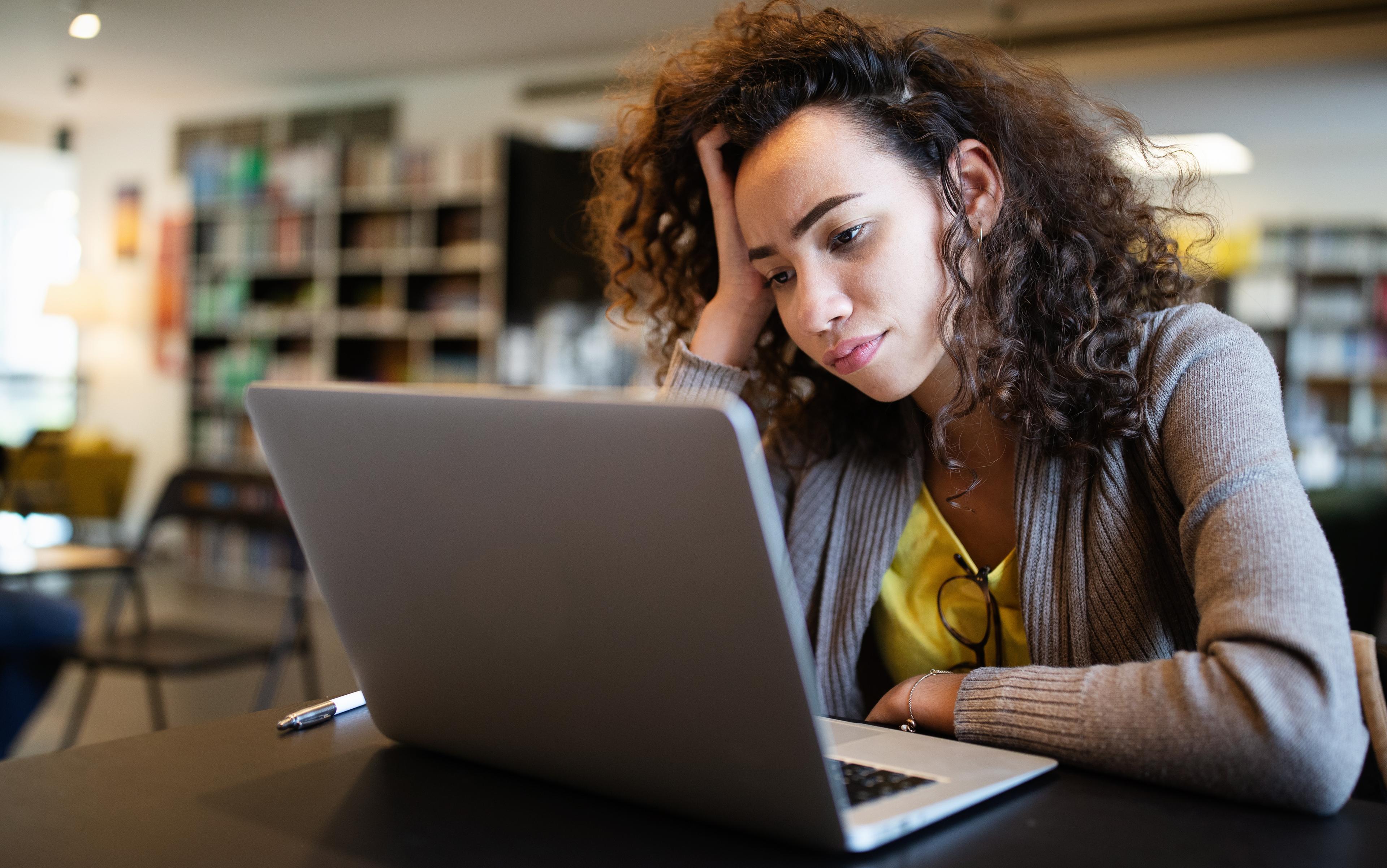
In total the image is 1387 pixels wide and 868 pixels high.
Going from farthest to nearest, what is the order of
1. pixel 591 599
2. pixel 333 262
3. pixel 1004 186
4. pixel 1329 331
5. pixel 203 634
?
pixel 1329 331 < pixel 333 262 < pixel 203 634 < pixel 1004 186 < pixel 591 599

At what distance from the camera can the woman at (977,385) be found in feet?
2.70

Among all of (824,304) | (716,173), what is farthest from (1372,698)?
(716,173)

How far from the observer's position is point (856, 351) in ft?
3.48

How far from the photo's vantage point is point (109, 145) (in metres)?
8.55

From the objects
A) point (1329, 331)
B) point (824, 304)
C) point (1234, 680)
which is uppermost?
point (1329, 331)

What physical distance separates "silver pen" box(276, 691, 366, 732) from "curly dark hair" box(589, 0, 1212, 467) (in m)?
0.61

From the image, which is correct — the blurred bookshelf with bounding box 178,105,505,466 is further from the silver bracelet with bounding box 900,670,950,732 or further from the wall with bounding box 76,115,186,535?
the silver bracelet with bounding box 900,670,950,732

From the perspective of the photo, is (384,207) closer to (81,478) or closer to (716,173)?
(81,478)

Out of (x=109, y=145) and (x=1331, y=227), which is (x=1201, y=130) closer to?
(x=1331, y=227)

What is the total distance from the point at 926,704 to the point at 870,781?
0.74ft

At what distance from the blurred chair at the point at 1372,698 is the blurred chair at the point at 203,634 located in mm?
2225

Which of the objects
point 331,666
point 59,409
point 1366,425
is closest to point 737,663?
point 331,666

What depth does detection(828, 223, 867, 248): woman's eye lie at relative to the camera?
1.04m

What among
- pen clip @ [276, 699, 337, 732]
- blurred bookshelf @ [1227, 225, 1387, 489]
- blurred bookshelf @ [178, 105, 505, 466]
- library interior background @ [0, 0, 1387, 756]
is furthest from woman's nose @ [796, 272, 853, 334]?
blurred bookshelf @ [1227, 225, 1387, 489]
